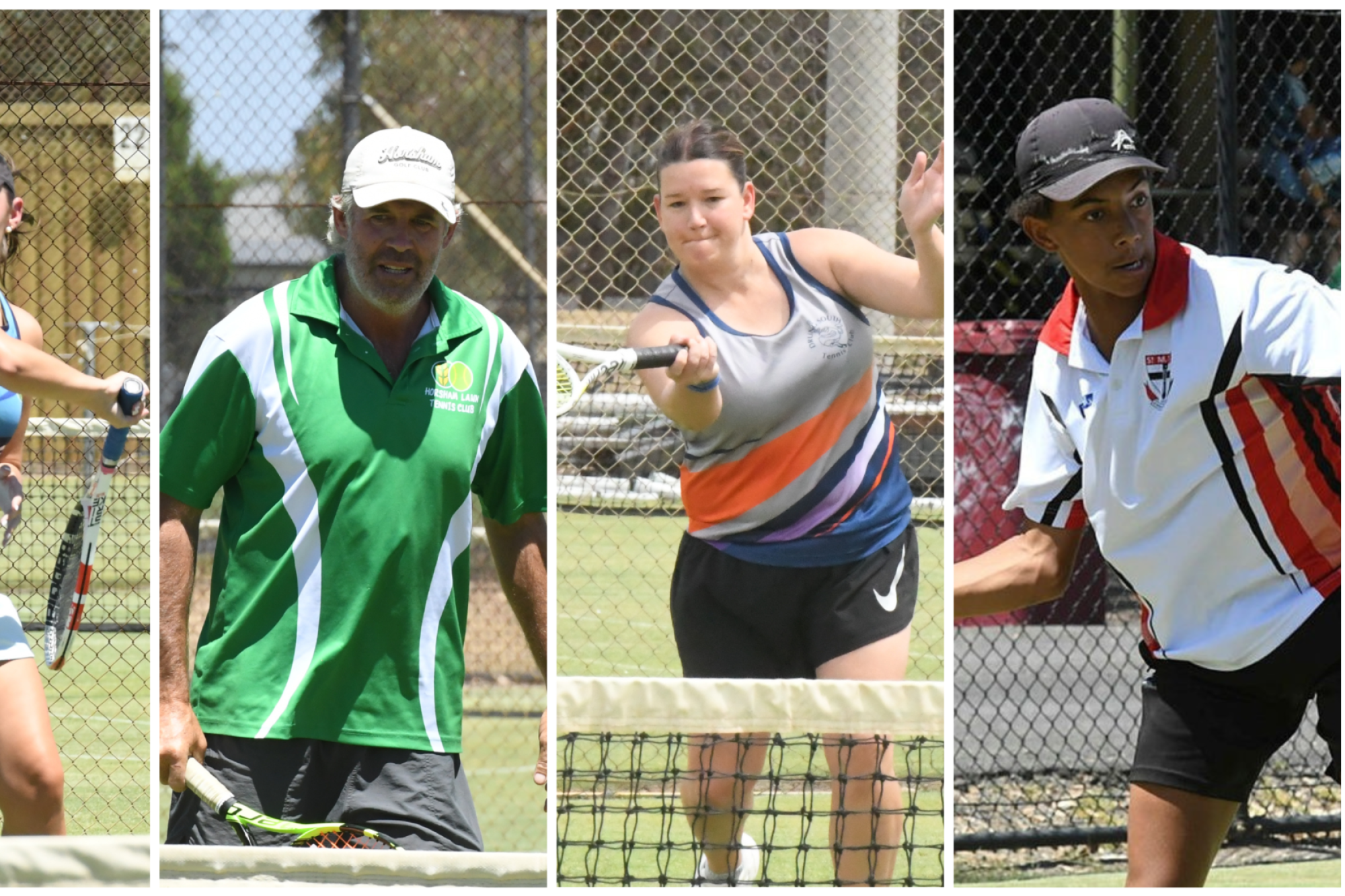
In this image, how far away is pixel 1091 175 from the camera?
2641mm

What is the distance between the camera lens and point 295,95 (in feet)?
23.2

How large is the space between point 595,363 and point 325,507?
20.9 inches

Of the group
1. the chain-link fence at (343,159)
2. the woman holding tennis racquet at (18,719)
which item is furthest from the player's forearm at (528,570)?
the chain-link fence at (343,159)

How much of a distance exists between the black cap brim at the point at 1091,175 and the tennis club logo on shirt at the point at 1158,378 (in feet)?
0.93

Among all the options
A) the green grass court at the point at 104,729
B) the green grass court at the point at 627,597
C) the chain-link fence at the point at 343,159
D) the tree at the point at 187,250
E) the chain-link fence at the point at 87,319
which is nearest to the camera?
the green grass court at the point at 627,597

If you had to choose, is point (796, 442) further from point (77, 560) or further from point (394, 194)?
point (77, 560)

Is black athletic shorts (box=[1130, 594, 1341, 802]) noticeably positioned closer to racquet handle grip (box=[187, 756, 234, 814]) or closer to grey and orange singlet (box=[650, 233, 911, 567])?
grey and orange singlet (box=[650, 233, 911, 567])

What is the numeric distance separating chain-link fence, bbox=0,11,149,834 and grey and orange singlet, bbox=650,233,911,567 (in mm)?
1620

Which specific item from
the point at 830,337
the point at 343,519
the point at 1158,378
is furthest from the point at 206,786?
the point at 1158,378

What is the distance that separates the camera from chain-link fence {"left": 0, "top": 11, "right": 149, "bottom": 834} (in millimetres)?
4246

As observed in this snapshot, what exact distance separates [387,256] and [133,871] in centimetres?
105

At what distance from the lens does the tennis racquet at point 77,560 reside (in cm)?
283

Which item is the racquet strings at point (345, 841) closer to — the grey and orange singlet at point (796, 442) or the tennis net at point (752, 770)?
the tennis net at point (752, 770)

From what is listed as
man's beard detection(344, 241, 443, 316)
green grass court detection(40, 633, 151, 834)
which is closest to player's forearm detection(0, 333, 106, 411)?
man's beard detection(344, 241, 443, 316)
